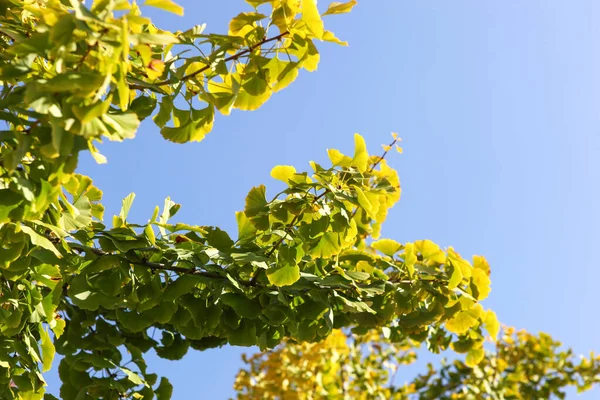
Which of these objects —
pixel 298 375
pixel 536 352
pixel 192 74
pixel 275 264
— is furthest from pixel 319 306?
pixel 536 352

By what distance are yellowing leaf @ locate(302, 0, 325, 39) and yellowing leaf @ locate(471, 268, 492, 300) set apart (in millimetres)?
994

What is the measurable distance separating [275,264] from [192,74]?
0.55 metres

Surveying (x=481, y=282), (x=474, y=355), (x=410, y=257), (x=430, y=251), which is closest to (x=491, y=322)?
(x=474, y=355)

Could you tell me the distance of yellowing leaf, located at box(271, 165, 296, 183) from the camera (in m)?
1.64

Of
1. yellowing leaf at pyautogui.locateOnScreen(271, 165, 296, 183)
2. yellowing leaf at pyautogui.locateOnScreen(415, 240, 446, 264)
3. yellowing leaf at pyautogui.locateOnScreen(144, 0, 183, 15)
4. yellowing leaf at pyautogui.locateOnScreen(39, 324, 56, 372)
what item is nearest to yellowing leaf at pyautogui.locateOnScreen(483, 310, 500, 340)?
yellowing leaf at pyautogui.locateOnScreen(415, 240, 446, 264)

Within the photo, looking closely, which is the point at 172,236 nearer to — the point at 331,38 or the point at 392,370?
the point at 331,38

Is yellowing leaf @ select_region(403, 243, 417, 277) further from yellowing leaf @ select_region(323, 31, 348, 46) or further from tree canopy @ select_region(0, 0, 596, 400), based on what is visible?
yellowing leaf @ select_region(323, 31, 348, 46)

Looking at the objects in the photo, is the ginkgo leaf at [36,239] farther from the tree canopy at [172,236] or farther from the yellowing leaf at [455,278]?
the yellowing leaf at [455,278]

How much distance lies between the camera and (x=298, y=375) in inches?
188

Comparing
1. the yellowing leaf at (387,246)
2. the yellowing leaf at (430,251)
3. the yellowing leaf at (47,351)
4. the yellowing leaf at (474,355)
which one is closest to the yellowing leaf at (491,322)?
the yellowing leaf at (474,355)

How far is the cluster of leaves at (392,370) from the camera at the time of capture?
479 cm

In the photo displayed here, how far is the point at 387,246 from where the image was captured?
197 centimetres

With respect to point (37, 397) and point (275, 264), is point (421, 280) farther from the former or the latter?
point (37, 397)

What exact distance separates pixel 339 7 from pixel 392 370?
4505 millimetres
